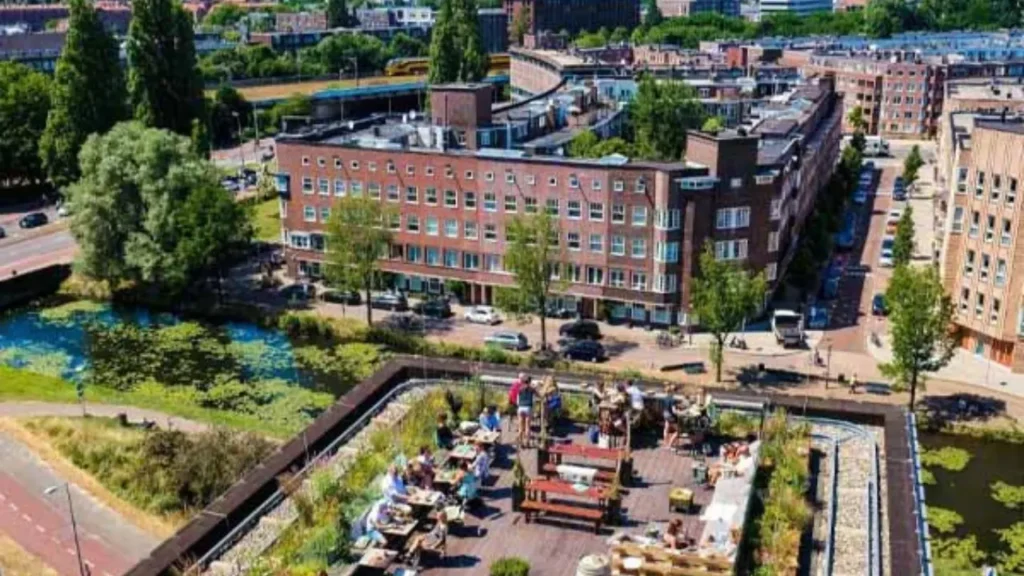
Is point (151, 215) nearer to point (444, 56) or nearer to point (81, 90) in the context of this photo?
point (81, 90)

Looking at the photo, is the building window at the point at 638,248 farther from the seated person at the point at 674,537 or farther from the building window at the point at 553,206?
the seated person at the point at 674,537

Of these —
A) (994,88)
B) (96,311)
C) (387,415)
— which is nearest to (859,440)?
(387,415)

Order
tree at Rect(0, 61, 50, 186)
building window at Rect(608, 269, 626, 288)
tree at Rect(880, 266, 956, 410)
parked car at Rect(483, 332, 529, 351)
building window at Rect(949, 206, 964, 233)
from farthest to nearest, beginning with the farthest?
tree at Rect(0, 61, 50, 186) < building window at Rect(608, 269, 626, 288) < parked car at Rect(483, 332, 529, 351) < building window at Rect(949, 206, 964, 233) < tree at Rect(880, 266, 956, 410)

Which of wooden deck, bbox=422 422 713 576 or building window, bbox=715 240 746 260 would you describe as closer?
wooden deck, bbox=422 422 713 576

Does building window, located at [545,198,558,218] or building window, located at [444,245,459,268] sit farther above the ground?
building window, located at [545,198,558,218]

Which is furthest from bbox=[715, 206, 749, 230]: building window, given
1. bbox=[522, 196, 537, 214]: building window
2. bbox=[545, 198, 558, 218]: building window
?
bbox=[522, 196, 537, 214]: building window

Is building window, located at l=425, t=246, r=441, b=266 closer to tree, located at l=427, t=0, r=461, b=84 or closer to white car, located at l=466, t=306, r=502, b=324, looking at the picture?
white car, located at l=466, t=306, r=502, b=324

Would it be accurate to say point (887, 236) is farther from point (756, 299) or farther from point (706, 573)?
point (706, 573)

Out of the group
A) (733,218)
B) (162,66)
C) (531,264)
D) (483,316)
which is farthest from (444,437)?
(162,66)
